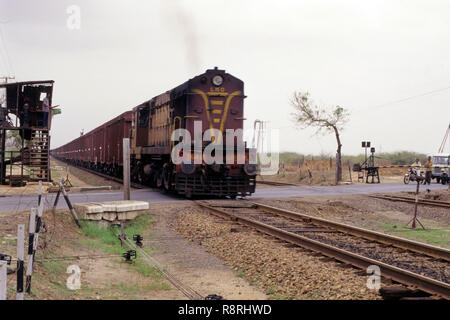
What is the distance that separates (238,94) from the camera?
56.0 ft

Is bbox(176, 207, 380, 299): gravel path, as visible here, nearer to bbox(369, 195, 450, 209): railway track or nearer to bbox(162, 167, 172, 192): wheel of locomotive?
bbox(162, 167, 172, 192): wheel of locomotive

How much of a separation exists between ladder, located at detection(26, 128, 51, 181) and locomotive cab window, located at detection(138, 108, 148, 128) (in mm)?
5370

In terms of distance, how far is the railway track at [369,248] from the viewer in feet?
20.7

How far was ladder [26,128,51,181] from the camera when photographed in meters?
24.2

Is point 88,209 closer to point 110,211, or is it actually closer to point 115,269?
point 110,211

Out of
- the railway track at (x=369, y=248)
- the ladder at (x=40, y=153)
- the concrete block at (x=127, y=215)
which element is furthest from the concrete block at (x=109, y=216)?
the ladder at (x=40, y=153)

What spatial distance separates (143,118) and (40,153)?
628cm

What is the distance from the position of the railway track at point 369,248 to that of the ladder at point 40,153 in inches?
563

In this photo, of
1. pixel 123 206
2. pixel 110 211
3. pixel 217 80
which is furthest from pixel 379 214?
pixel 110 211

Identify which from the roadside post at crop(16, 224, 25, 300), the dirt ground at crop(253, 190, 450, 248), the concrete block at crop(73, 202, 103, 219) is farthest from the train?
the roadside post at crop(16, 224, 25, 300)

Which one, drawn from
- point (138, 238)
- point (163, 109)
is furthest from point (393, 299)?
point (163, 109)

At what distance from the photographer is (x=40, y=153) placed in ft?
80.6
